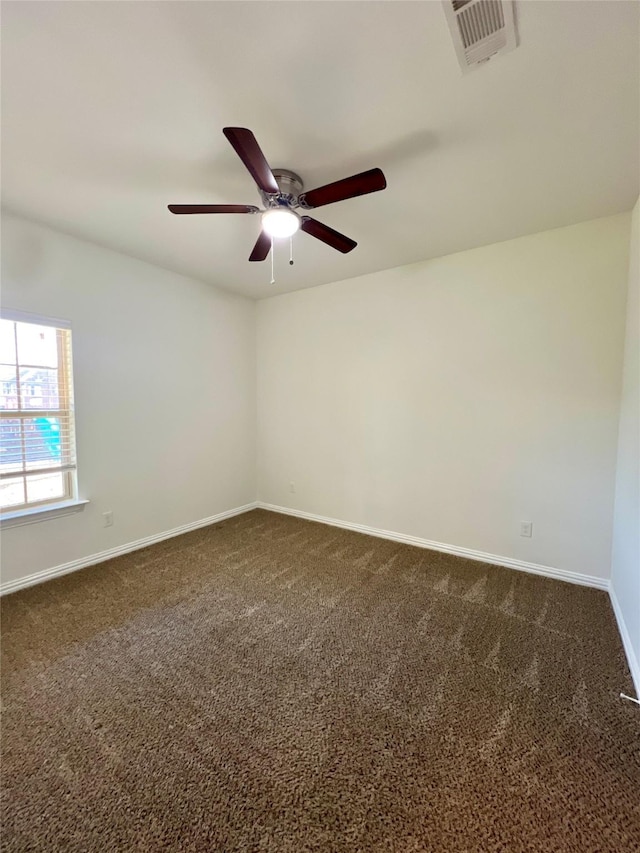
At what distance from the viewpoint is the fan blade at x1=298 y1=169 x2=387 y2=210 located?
157 cm

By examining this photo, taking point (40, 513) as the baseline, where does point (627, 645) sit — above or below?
below

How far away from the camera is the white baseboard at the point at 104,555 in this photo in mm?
2524

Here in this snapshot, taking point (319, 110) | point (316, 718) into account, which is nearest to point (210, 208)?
point (319, 110)

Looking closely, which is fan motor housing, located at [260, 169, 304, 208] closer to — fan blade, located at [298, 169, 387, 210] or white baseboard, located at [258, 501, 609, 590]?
fan blade, located at [298, 169, 387, 210]

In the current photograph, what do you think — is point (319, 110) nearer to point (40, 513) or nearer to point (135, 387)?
point (135, 387)

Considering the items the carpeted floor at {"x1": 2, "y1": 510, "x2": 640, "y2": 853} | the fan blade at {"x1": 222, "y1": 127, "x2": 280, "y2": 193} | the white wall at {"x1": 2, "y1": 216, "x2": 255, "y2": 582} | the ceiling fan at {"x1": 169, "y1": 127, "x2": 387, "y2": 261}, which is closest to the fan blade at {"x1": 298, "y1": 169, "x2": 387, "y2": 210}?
the ceiling fan at {"x1": 169, "y1": 127, "x2": 387, "y2": 261}

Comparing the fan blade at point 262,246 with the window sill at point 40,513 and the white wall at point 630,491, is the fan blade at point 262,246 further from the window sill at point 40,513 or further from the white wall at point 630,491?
the window sill at point 40,513

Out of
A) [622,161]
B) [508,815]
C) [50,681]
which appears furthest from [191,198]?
[508,815]

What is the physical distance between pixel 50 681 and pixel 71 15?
2.77 meters

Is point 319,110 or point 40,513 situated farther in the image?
point 40,513

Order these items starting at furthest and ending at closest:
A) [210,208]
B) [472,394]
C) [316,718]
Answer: [472,394] → [210,208] → [316,718]

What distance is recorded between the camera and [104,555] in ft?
9.89

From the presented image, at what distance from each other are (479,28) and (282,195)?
0.98 meters

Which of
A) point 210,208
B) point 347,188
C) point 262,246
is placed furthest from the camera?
point 262,246
